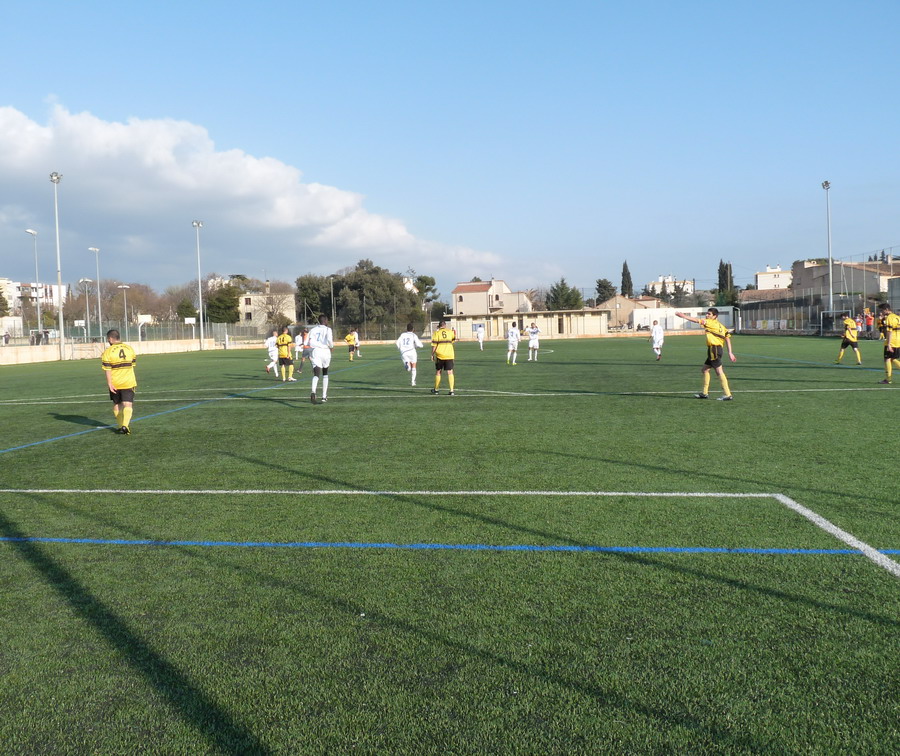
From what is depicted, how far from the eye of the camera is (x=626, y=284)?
14262cm

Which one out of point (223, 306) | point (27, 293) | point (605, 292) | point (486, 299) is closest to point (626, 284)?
point (605, 292)

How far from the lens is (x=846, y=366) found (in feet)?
82.0

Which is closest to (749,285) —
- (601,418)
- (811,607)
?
(601,418)

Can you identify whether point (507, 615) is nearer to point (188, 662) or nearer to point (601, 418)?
point (188, 662)

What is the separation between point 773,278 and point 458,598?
149327mm

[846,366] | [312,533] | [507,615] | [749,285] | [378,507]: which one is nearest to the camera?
[507,615]

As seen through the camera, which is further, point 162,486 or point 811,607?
point 162,486

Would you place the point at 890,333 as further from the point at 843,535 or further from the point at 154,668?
the point at 154,668

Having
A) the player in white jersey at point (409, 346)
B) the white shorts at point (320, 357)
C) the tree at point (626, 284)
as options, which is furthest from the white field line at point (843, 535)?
the tree at point (626, 284)

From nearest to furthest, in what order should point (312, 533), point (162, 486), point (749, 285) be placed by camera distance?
point (312, 533)
point (162, 486)
point (749, 285)

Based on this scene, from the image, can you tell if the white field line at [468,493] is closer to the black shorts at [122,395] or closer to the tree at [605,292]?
the black shorts at [122,395]

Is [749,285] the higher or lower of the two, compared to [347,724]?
higher

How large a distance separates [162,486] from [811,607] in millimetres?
6502

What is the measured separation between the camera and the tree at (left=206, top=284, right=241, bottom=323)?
99250 mm
